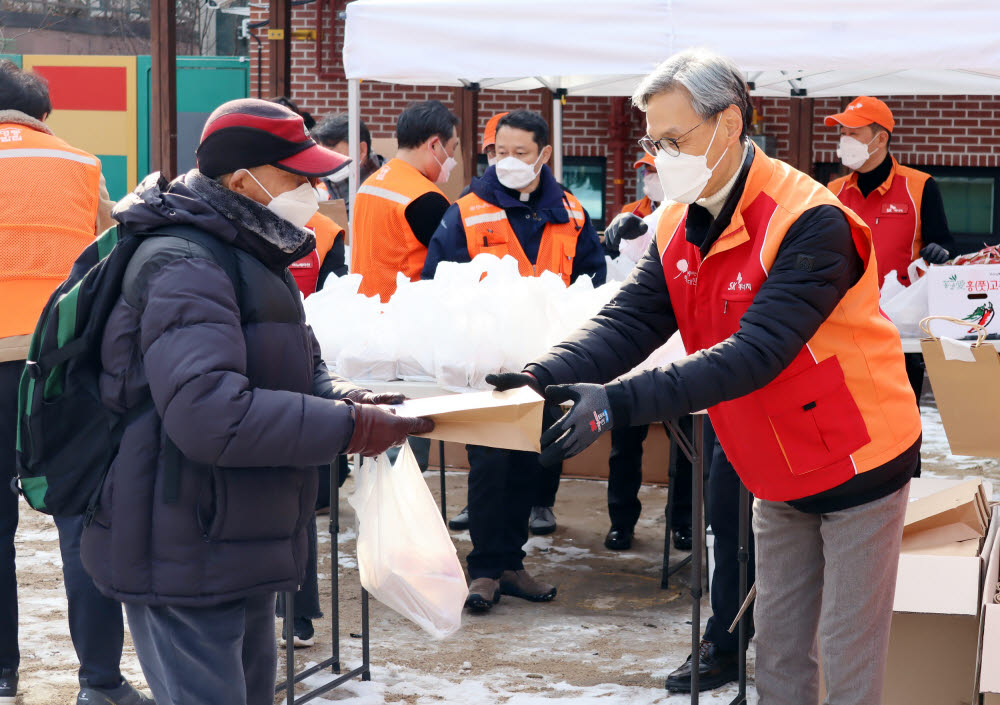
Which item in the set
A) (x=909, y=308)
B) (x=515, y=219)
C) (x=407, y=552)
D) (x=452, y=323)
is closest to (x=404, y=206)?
(x=515, y=219)

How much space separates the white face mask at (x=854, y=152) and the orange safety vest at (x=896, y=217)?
0.49 ft

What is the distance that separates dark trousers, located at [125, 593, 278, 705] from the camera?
2.12 m

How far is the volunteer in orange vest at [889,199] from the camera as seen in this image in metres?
5.46

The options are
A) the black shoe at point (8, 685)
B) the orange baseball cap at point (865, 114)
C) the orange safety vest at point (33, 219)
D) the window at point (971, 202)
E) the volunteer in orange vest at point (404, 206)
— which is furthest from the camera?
the window at point (971, 202)

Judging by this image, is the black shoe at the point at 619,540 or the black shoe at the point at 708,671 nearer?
the black shoe at the point at 708,671

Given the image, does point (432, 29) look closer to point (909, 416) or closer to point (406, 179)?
point (406, 179)

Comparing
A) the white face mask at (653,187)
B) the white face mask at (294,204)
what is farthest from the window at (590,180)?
the white face mask at (294,204)

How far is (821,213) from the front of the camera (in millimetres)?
2213

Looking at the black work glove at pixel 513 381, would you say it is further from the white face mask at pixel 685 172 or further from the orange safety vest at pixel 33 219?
the orange safety vest at pixel 33 219

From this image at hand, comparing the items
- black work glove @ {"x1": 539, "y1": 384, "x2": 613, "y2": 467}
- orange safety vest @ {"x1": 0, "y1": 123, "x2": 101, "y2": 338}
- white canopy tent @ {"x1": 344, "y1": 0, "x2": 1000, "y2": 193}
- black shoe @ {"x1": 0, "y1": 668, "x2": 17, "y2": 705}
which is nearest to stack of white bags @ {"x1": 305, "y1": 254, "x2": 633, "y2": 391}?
orange safety vest @ {"x1": 0, "y1": 123, "x2": 101, "y2": 338}

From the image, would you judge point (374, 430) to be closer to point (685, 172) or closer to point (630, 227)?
point (685, 172)

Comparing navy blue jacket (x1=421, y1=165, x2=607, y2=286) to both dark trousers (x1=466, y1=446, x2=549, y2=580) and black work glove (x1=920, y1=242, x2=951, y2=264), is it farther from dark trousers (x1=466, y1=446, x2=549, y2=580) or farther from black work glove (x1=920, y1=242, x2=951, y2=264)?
black work glove (x1=920, y1=242, x2=951, y2=264)

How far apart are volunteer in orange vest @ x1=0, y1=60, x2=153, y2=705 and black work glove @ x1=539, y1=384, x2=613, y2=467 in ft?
5.88

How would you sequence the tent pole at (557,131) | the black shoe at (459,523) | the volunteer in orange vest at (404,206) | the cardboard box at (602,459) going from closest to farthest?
1. the volunteer in orange vest at (404,206)
2. the black shoe at (459,523)
3. the cardboard box at (602,459)
4. the tent pole at (557,131)
